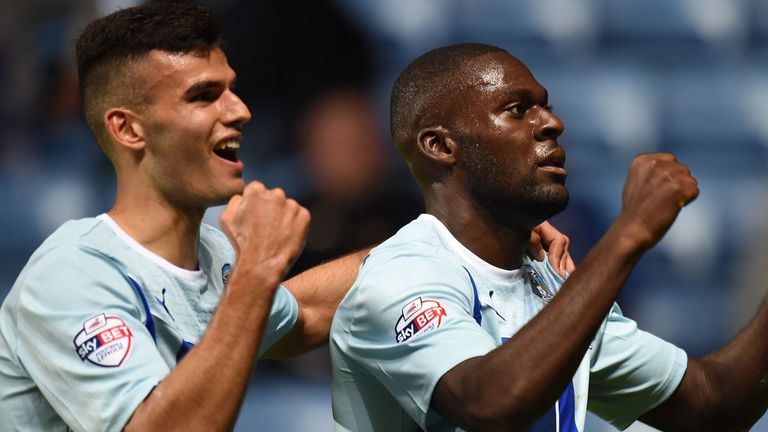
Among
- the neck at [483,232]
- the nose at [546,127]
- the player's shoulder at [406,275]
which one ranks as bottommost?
the player's shoulder at [406,275]

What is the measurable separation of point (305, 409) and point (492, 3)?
2.21 m

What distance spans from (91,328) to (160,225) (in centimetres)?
38

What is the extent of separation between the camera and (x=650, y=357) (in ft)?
10.8

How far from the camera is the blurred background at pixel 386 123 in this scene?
226 inches

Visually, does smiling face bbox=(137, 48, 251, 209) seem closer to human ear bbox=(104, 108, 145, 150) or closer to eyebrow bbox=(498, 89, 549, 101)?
human ear bbox=(104, 108, 145, 150)

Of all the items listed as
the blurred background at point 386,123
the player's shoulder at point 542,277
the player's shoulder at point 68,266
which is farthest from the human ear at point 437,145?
the blurred background at point 386,123

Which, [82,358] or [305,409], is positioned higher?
[82,358]

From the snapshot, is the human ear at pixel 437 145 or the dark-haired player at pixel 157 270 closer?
the dark-haired player at pixel 157 270

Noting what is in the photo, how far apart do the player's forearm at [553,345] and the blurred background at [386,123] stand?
2.87 metres

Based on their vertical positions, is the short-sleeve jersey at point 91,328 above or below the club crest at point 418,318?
below

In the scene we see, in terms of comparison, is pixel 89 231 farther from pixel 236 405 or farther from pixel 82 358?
pixel 236 405

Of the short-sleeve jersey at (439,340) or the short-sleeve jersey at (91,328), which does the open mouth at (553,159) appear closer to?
Result: the short-sleeve jersey at (439,340)

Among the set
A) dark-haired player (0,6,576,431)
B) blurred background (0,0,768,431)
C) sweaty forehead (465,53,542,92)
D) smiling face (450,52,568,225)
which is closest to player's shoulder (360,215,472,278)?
smiling face (450,52,568,225)

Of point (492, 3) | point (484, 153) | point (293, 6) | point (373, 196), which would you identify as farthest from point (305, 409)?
point (484, 153)
